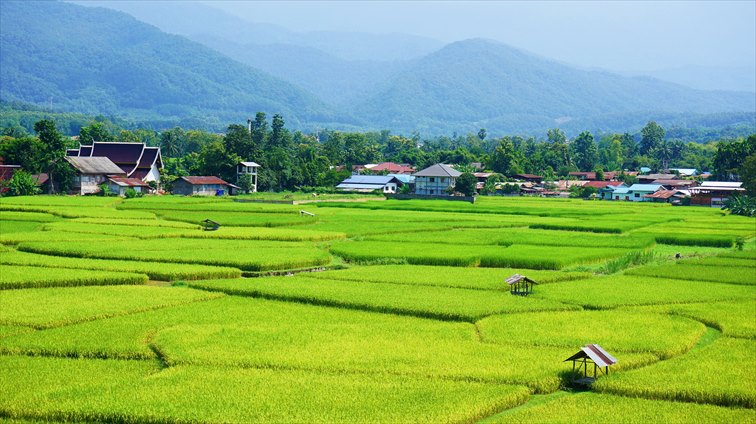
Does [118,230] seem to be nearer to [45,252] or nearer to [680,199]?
[45,252]

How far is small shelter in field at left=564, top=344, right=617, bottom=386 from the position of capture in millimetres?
12977

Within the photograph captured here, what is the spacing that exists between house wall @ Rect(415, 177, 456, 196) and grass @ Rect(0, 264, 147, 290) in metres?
58.6

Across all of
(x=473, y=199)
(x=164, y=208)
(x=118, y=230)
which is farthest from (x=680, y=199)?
(x=118, y=230)

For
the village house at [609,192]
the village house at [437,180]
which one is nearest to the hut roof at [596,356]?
the village house at [437,180]

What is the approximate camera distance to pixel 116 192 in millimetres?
65438

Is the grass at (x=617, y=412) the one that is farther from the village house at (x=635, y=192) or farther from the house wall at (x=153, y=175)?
the village house at (x=635, y=192)

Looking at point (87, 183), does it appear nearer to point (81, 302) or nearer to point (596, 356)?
point (81, 302)

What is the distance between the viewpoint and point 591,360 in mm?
13500

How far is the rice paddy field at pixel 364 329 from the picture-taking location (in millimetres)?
11805

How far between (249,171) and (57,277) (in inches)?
2209

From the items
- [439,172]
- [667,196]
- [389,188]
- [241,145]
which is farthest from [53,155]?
[667,196]

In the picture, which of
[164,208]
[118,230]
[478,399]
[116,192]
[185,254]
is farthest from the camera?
[116,192]

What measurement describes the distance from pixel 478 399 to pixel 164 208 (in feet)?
134

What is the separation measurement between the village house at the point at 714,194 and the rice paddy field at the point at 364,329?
39.3 metres
